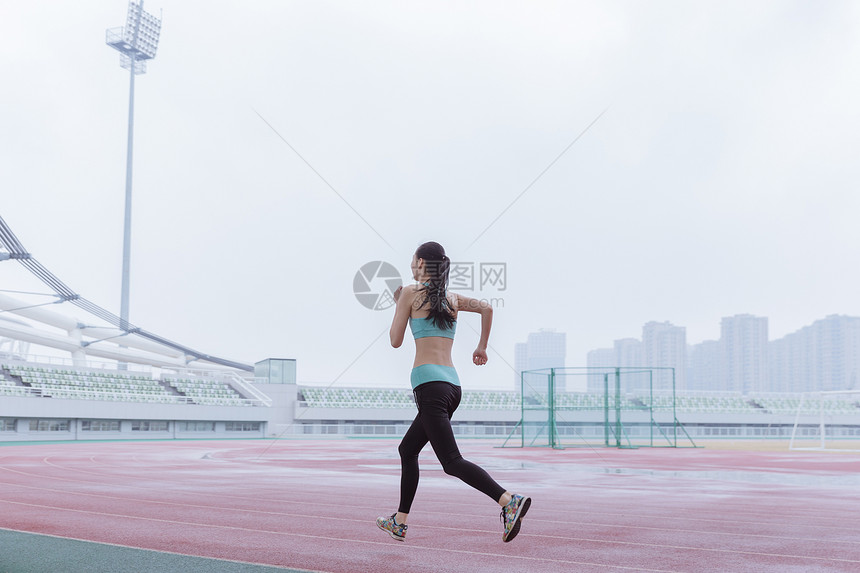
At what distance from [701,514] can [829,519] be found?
48.5 inches

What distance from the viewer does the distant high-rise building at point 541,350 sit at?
176 metres

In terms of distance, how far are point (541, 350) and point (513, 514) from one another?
17960 cm

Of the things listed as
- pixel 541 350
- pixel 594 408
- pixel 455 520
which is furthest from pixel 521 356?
pixel 455 520

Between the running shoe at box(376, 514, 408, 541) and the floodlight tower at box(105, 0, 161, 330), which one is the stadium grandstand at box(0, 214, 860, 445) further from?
the running shoe at box(376, 514, 408, 541)

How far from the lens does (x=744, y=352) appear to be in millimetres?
162750

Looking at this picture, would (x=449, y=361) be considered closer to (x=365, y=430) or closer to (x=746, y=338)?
(x=365, y=430)

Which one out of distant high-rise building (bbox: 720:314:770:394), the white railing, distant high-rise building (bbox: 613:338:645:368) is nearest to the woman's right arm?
the white railing

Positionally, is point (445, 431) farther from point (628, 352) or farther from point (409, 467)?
point (628, 352)

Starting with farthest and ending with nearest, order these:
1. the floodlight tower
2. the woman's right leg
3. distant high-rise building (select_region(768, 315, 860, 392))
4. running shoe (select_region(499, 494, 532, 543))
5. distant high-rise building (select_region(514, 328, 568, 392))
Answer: distant high-rise building (select_region(514, 328, 568, 392)) < distant high-rise building (select_region(768, 315, 860, 392)) < the floodlight tower < the woman's right leg < running shoe (select_region(499, 494, 532, 543))

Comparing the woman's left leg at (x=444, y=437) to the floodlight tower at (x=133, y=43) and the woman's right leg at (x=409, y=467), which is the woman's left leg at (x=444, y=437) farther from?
the floodlight tower at (x=133, y=43)

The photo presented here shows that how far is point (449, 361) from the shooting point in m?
5.27

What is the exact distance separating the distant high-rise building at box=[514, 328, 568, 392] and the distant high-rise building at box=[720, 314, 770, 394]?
3335 cm

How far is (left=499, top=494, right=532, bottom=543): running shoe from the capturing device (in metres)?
4.89

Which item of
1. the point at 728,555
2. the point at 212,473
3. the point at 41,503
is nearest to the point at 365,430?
the point at 212,473
